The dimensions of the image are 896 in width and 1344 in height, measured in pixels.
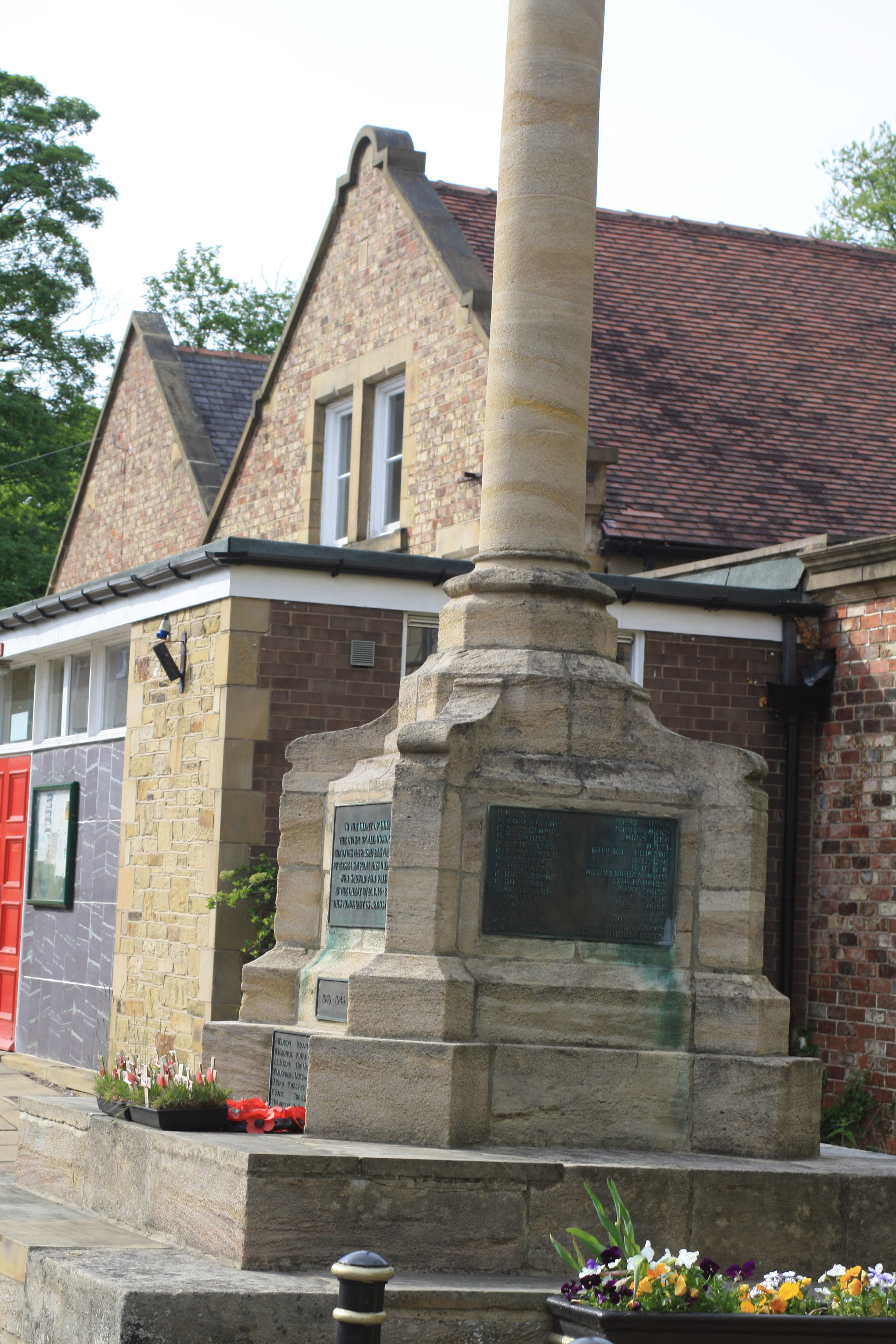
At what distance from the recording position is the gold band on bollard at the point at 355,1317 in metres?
4.21

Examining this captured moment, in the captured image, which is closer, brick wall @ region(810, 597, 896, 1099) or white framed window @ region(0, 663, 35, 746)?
brick wall @ region(810, 597, 896, 1099)

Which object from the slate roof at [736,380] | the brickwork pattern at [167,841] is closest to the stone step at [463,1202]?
the brickwork pattern at [167,841]

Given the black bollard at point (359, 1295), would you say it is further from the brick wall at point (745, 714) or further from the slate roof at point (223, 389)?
the slate roof at point (223, 389)

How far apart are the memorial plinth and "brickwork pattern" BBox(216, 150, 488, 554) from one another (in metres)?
7.54

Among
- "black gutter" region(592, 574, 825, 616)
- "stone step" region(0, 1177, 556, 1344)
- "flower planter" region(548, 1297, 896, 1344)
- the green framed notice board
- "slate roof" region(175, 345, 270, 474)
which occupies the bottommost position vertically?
"stone step" region(0, 1177, 556, 1344)

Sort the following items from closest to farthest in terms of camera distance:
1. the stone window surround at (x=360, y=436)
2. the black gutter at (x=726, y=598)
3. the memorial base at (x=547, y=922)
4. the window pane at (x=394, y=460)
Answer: the memorial base at (x=547, y=922), the black gutter at (x=726, y=598), the stone window surround at (x=360, y=436), the window pane at (x=394, y=460)

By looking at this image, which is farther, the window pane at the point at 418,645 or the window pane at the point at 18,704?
the window pane at the point at 18,704

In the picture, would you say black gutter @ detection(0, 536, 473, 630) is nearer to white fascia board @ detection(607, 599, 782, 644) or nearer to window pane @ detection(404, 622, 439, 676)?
window pane @ detection(404, 622, 439, 676)

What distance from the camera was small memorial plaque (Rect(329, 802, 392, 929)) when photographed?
6.90 m

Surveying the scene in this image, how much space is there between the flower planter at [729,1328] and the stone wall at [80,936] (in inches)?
345

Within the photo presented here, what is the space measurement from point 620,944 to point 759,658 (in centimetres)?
573

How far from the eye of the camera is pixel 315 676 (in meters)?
11.6

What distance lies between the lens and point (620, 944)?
6.87 metres

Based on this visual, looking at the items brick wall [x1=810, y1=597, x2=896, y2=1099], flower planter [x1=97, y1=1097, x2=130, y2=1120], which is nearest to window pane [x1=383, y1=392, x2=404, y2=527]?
brick wall [x1=810, y1=597, x2=896, y2=1099]
